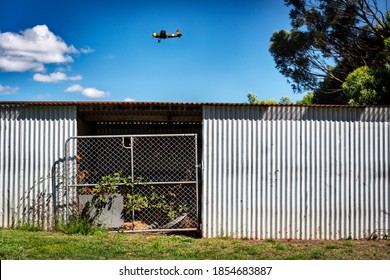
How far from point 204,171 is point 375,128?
3.75m

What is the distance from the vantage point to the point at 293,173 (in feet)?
31.7

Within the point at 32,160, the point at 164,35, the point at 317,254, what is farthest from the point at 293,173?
the point at 164,35

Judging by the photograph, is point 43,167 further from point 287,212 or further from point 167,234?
point 287,212

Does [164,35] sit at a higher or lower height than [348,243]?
higher

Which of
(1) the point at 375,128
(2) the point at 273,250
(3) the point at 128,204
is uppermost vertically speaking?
(1) the point at 375,128

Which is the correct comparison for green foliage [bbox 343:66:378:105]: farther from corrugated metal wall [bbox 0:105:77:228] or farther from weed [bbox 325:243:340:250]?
corrugated metal wall [bbox 0:105:77:228]

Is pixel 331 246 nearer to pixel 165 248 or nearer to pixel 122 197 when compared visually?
pixel 165 248

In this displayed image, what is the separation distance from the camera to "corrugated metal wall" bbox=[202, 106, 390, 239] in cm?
959

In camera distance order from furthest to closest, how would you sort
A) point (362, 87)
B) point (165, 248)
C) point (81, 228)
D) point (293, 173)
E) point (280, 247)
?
point (362, 87)
point (293, 173)
point (81, 228)
point (280, 247)
point (165, 248)

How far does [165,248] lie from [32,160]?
3.64 meters

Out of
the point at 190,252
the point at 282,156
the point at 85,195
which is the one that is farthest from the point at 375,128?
the point at 85,195

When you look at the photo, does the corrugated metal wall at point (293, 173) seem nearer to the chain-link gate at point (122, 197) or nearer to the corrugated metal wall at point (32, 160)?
the chain-link gate at point (122, 197)

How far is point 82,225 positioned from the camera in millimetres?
9359

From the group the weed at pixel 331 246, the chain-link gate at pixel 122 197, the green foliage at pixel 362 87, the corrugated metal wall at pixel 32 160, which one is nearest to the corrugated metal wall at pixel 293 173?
the chain-link gate at pixel 122 197
